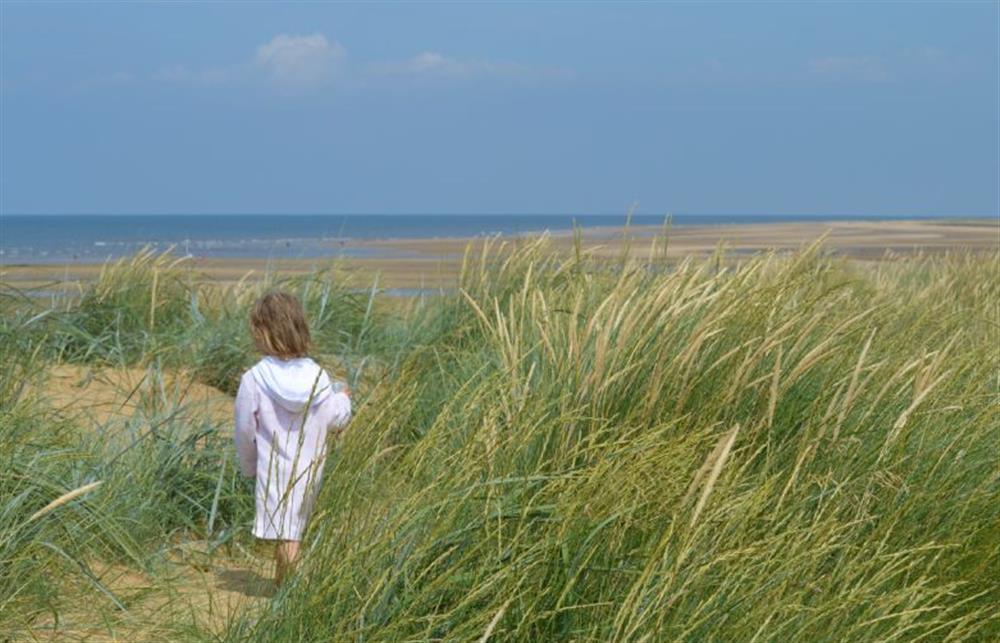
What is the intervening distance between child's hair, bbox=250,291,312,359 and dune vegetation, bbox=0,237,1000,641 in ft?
1.88

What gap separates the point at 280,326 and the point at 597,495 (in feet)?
6.89

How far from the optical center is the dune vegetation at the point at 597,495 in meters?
3.09

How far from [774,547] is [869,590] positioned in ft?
0.72

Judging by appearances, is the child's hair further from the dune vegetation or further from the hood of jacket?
the dune vegetation

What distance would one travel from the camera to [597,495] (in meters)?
3.23

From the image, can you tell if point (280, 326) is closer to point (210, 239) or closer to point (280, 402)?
point (280, 402)

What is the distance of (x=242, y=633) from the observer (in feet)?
10.9

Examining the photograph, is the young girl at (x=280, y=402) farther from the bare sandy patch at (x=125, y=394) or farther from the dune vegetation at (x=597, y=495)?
the bare sandy patch at (x=125, y=394)

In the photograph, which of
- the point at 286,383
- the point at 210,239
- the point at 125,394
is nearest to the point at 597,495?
the point at 286,383

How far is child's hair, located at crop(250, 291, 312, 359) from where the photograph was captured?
16.5 feet

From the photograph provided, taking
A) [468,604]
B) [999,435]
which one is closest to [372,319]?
[999,435]

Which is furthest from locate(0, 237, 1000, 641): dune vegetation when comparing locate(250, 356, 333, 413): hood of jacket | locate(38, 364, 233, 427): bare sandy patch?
locate(250, 356, 333, 413): hood of jacket

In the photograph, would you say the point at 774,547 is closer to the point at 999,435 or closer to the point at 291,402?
the point at 999,435

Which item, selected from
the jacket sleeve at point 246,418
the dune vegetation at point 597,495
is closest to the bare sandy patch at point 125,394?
the dune vegetation at point 597,495
